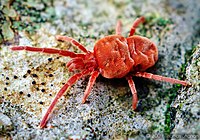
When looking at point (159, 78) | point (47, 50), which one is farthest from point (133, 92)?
point (47, 50)

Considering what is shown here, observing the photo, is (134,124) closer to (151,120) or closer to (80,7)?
(151,120)

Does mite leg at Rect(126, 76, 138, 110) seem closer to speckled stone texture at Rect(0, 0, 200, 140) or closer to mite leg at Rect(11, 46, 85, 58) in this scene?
speckled stone texture at Rect(0, 0, 200, 140)

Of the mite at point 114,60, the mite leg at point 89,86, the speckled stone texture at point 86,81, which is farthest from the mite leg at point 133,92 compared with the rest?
the mite leg at point 89,86

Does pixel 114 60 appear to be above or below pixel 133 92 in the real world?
above

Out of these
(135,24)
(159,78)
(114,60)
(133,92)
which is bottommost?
(133,92)

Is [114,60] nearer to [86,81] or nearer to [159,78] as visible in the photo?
[86,81]

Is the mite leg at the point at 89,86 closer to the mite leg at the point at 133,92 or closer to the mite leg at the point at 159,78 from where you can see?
the mite leg at the point at 133,92

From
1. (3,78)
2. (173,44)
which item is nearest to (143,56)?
(173,44)

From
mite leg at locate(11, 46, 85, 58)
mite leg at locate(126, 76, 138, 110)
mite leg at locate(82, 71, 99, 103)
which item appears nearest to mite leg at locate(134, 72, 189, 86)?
mite leg at locate(126, 76, 138, 110)
